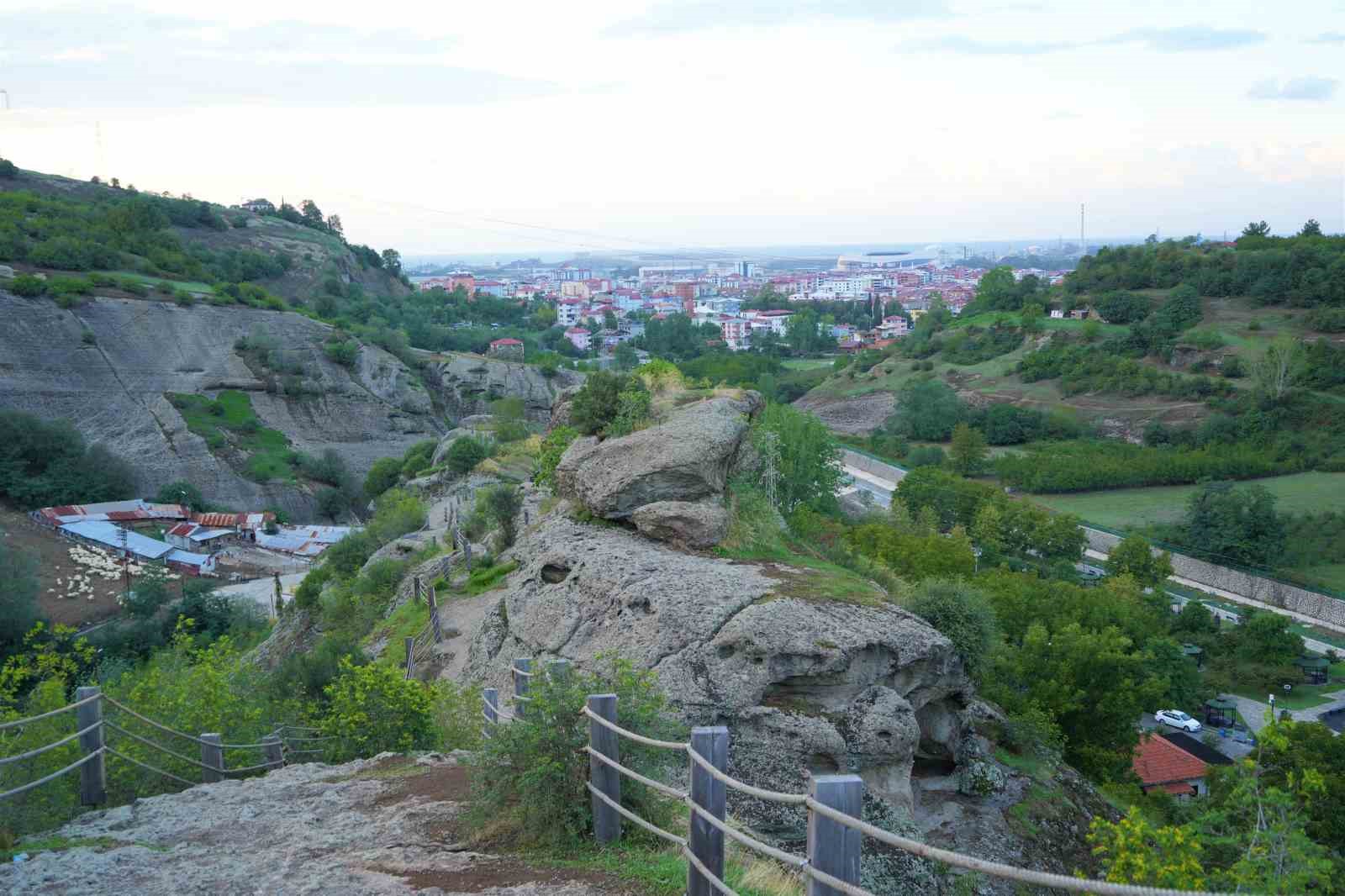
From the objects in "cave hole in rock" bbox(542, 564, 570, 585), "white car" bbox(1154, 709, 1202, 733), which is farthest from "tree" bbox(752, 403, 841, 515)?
"white car" bbox(1154, 709, 1202, 733)

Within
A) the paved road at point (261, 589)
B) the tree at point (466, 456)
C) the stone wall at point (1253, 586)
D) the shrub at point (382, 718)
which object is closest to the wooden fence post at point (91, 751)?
the shrub at point (382, 718)

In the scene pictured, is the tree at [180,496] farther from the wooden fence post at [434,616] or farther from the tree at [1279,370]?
the tree at [1279,370]

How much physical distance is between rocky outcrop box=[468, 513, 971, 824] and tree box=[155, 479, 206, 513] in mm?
44426

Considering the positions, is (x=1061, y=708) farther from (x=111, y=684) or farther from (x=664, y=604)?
(x=111, y=684)

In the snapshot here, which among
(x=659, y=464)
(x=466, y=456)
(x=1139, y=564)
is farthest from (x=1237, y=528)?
(x=659, y=464)

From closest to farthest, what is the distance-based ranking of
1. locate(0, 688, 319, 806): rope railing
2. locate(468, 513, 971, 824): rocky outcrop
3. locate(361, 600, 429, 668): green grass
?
1. locate(0, 688, 319, 806): rope railing
2. locate(468, 513, 971, 824): rocky outcrop
3. locate(361, 600, 429, 668): green grass

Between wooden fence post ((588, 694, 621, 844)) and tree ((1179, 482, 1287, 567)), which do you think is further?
tree ((1179, 482, 1287, 567))

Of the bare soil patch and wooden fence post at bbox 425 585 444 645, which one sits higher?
wooden fence post at bbox 425 585 444 645

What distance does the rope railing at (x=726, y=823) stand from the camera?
9.80 ft

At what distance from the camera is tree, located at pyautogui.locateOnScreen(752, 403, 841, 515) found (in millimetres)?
20250

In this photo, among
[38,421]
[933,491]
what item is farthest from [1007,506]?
[38,421]

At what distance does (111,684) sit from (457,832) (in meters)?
8.08

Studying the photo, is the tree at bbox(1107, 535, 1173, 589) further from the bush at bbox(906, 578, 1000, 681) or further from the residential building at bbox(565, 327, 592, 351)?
the residential building at bbox(565, 327, 592, 351)

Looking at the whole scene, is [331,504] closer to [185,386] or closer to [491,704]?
[185,386]
